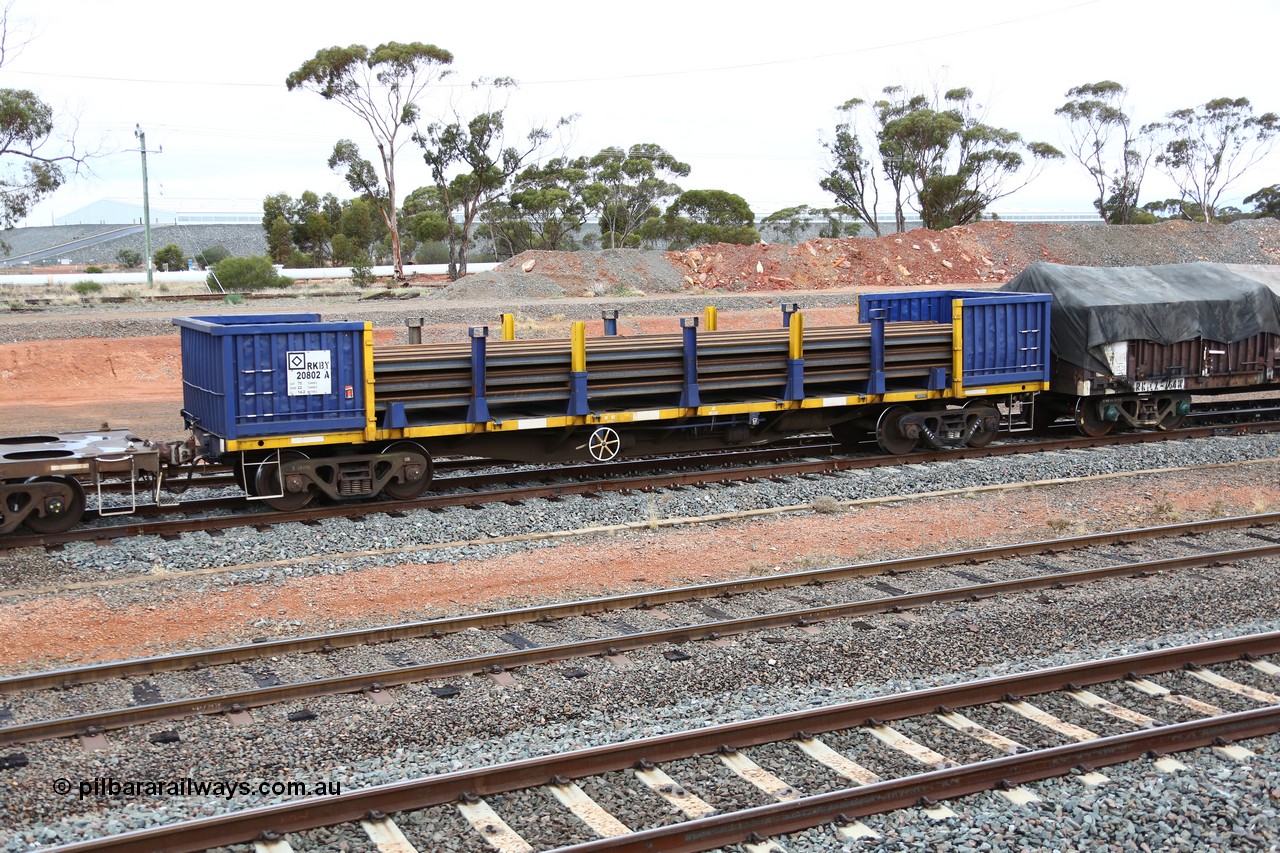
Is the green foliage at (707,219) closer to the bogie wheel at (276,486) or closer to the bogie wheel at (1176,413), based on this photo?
the bogie wheel at (1176,413)

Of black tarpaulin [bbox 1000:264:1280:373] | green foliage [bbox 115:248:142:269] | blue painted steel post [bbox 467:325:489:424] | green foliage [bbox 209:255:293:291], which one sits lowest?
blue painted steel post [bbox 467:325:489:424]

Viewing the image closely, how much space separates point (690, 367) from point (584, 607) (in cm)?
667

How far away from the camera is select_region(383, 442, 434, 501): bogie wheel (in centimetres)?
1496

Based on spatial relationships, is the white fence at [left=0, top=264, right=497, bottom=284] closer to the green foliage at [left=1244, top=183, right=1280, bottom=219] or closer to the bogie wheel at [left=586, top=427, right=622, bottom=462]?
the bogie wheel at [left=586, top=427, right=622, bottom=462]

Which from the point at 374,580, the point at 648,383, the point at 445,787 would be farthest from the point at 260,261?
the point at 445,787

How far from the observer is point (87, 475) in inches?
516

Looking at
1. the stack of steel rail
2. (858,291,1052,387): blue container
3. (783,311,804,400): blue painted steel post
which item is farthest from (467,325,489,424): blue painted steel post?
(858,291,1052,387): blue container

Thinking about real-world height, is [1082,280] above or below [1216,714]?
above

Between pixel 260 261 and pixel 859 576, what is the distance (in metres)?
53.7

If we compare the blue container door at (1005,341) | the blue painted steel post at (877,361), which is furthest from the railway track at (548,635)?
the blue container door at (1005,341)

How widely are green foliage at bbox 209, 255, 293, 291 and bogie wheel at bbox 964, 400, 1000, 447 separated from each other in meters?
45.7

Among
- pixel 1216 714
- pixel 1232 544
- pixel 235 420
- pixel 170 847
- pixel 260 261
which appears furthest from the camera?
pixel 260 261

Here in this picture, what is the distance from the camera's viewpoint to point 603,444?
637 inches

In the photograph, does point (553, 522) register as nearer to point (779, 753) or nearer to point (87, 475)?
point (87, 475)
